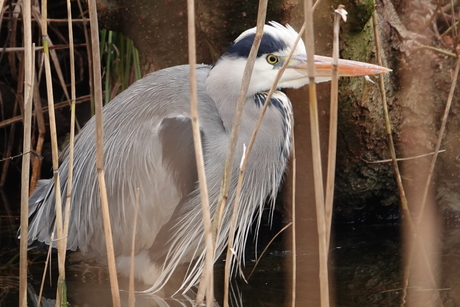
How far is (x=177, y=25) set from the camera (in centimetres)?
302

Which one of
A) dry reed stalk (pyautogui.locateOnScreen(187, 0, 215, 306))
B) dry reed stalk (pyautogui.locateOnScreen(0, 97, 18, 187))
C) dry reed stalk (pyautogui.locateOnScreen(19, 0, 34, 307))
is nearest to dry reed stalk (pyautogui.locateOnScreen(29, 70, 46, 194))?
dry reed stalk (pyautogui.locateOnScreen(0, 97, 18, 187))

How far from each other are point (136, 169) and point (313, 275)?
915mm

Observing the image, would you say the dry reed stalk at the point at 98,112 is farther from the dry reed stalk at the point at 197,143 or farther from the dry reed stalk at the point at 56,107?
the dry reed stalk at the point at 56,107

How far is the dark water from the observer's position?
2.45 m

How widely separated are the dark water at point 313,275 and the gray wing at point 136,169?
220 millimetres

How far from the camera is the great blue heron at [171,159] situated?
242 centimetres

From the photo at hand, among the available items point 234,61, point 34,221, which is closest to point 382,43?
point 234,61

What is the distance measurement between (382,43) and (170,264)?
151cm

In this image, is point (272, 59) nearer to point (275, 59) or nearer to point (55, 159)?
point (275, 59)

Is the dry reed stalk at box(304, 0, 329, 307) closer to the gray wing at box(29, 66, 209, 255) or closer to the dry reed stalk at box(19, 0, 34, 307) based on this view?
the dry reed stalk at box(19, 0, 34, 307)

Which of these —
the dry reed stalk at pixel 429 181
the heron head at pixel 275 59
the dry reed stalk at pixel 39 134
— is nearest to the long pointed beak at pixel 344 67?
the heron head at pixel 275 59

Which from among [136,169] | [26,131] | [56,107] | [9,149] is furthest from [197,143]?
[9,149]

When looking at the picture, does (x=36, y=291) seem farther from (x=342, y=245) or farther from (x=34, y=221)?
(x=342, y=245)

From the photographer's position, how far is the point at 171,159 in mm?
2502
